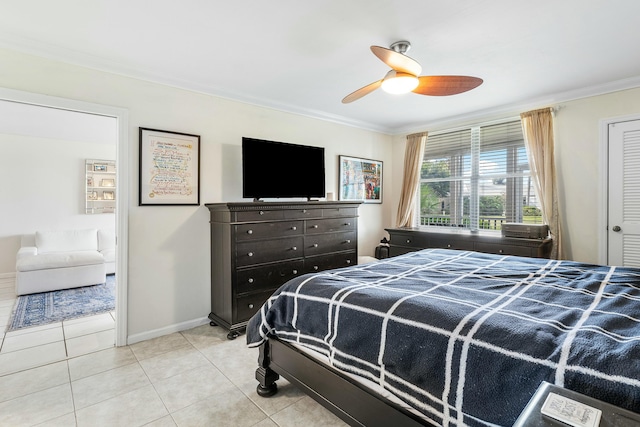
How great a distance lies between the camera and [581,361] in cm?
100

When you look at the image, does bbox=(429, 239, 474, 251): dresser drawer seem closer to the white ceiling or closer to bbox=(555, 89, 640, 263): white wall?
bbox=(555, 89, 640, 263): white wall

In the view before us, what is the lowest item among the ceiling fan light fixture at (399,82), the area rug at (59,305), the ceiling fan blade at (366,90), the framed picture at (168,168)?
the area rug at (59,305)

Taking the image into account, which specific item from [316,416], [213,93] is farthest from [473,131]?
[316,416]

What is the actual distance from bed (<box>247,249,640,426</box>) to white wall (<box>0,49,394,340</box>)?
1471 mm

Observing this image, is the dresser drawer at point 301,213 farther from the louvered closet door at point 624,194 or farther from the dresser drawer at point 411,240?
the louvered closet door at point 624,194

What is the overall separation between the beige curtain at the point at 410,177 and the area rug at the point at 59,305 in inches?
165

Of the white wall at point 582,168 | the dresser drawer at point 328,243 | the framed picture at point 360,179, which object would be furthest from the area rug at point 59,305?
the white wall at point 582,168

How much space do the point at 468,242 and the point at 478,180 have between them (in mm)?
1010

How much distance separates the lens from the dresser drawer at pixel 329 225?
3.59 metres

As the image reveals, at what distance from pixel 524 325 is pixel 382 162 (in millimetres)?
4161

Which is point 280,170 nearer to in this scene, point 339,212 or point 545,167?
point 339,212

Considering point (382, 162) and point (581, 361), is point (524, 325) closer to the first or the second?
point (581, 361)

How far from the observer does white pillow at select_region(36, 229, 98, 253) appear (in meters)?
→ 5.11

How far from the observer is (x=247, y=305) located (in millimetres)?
3074
